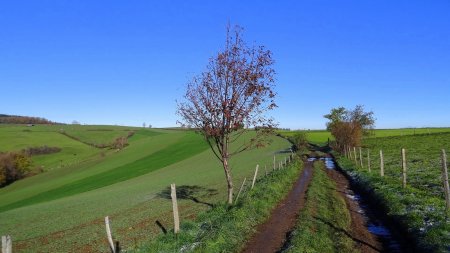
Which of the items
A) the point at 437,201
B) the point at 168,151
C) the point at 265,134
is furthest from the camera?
the point at 168,151

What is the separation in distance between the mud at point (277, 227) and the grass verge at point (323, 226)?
451mm

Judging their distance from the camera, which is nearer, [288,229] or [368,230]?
[368,230]

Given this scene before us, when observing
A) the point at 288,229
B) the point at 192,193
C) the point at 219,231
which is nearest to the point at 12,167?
the point at 192,193

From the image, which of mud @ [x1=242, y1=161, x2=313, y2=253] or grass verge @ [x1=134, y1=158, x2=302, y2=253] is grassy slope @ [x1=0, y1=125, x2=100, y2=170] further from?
grass verge @ [x1=134, y1=158, x2=302, y2=253]

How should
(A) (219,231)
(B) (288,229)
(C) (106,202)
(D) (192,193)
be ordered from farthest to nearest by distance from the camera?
1. (C) (106,202)
2. (D) (192,193)
3. (B) (288,229)
4. (A) (219,231)

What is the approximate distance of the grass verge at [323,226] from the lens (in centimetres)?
1340

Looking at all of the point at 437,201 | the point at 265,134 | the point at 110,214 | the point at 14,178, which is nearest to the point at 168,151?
the point at 14,178

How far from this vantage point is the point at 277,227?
17125 mm

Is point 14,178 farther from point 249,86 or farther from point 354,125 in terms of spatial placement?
point 249,86

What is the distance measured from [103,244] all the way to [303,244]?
13.6 m

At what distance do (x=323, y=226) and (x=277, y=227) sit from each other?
2058 mm

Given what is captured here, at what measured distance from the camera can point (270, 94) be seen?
911 inches

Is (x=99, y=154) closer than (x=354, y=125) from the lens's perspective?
No

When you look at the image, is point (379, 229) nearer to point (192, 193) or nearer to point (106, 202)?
point (192, 193)
